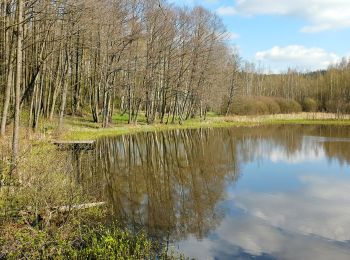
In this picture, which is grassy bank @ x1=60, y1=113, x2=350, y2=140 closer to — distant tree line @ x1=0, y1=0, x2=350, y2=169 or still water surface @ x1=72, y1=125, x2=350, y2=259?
distant tree line @ x1=0, y1=0, x2=350, y2=169

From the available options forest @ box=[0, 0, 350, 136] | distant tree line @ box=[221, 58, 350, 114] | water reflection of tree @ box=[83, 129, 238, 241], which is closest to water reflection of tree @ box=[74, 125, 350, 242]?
water reflection of tree @ box=[83, 129, 238, 241]

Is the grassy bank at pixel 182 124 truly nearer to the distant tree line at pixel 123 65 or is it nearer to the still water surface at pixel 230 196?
the distant tree line at pixel 123 65

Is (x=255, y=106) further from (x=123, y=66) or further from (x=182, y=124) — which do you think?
(x=123, y=66)

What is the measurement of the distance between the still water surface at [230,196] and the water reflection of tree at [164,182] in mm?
31

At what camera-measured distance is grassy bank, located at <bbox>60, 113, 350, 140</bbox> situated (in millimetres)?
31102

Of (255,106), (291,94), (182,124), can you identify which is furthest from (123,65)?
(291,94)

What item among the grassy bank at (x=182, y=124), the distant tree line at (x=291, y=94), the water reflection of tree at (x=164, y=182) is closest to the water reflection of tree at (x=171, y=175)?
the water reflection of tree at (x=164, y=182)

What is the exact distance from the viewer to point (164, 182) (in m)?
16.3

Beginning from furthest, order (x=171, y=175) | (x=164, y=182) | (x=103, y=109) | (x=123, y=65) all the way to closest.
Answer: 1. (x=123, y=65)
2. (x=103, y=109)
3. (x=171, y=175)
4. (x=164, y=182)

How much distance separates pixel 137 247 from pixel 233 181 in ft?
31.3

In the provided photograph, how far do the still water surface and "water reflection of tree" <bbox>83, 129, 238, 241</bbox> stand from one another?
31 mm

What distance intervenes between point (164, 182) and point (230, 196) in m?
3.03

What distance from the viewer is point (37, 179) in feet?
32.1

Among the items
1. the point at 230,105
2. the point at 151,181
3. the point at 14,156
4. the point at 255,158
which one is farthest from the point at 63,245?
the point at 230,105
